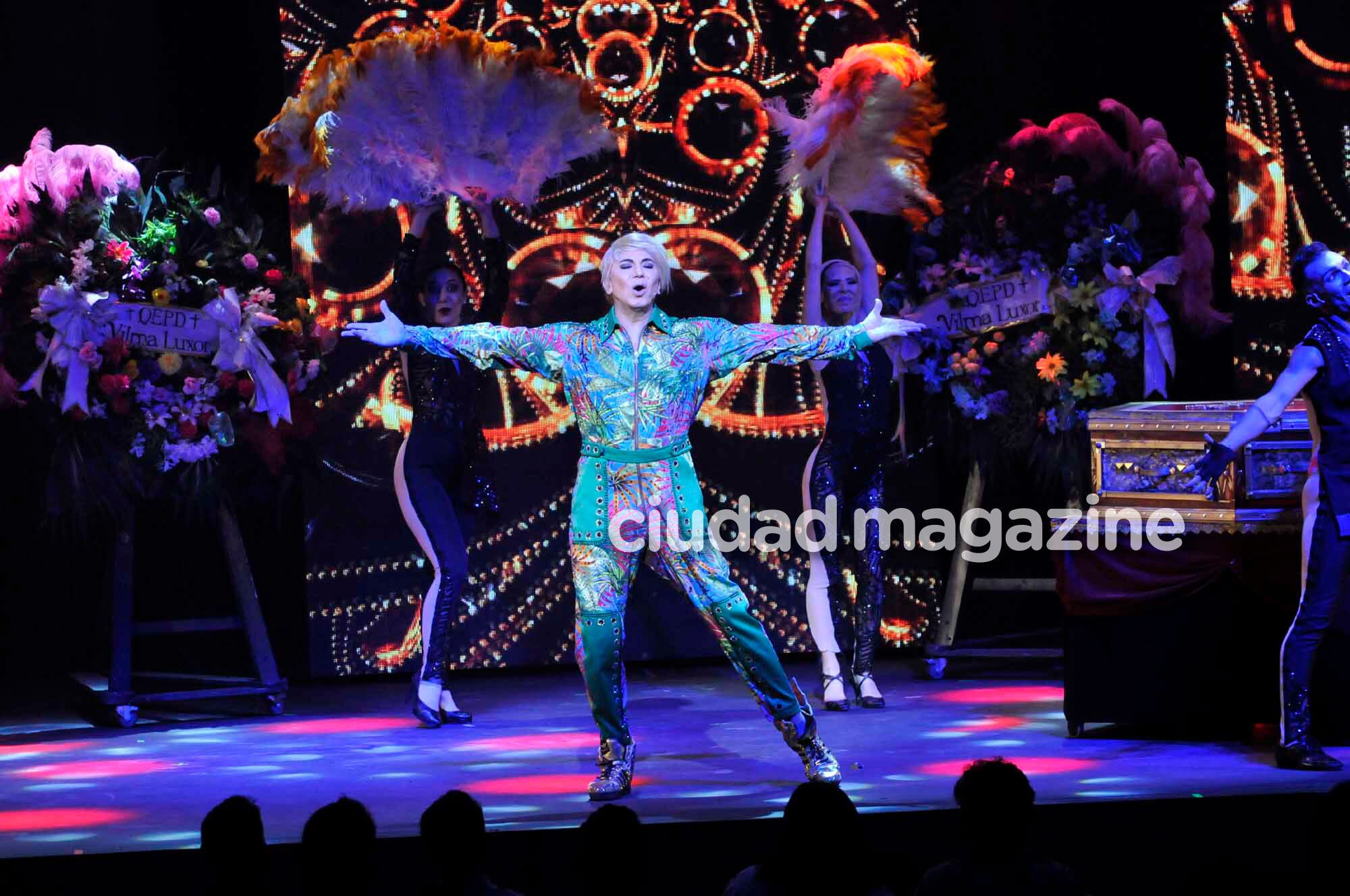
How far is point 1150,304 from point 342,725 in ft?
11.6

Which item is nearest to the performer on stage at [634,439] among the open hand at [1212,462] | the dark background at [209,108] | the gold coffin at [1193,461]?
the open hand at [1212,462]

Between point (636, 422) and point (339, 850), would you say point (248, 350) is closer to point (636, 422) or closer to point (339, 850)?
point (636, 422)

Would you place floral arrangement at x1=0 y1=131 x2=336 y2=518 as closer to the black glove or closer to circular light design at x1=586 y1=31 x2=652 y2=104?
circular light design at x1=586 y1=31 x2=652 y2=104

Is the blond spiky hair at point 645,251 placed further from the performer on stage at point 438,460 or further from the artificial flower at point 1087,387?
the artificial flower at point 1087,387

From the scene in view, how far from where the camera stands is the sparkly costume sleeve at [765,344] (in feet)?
16.6

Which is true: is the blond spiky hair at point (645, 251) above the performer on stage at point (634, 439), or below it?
above

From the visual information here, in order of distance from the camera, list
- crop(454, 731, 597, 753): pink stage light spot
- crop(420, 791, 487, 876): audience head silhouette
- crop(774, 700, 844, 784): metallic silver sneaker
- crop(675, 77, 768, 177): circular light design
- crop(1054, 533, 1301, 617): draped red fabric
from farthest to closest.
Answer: crop(675, 77, 768, 177): circular light design
crop(454, 731, 597, 753): pink stage light spot
crop(1054, 533, 1301, 617): draped red fabric
crop(774, 700, 844, 784): metallic silver sneaker
crop(420, 791, 487, 876): audience head silhouette

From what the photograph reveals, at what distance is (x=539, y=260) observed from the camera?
7.51 m

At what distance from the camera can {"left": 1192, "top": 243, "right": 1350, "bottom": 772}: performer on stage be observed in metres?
4.98

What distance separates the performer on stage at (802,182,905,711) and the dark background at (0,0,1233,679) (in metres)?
1.40

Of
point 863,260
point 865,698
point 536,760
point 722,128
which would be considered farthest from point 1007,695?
point 722,128

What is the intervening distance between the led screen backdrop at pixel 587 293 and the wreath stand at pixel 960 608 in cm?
59

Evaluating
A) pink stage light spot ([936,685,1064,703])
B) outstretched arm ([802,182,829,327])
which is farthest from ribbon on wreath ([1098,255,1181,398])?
pink stage light spot ([936,685,1064,703])

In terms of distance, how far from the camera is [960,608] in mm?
7359
